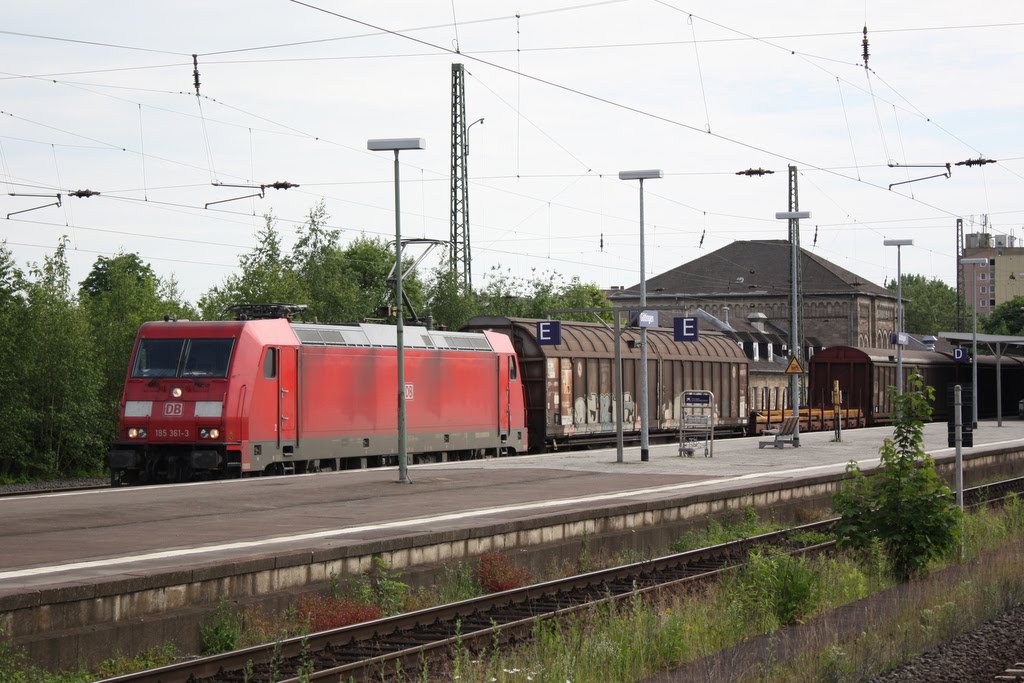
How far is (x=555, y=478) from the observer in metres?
23.7

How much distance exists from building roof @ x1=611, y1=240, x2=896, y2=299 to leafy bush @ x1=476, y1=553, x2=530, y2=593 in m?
83.5

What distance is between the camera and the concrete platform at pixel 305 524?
10.6m

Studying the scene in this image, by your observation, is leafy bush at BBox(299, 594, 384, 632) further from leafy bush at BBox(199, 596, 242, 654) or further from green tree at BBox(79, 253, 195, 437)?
green tree at BBox(79, 253, 195, 437)

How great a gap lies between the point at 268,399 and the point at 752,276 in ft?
264

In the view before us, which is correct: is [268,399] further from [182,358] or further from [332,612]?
[332,612]

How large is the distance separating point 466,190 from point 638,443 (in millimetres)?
10064

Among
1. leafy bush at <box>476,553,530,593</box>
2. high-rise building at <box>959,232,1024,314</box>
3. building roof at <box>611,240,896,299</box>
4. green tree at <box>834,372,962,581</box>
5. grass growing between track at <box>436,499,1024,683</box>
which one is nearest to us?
grass growing between track at <box>436,499,1024,683</box>

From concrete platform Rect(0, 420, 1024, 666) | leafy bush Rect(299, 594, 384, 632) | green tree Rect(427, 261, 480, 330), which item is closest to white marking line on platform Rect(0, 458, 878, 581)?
concrete platform Rect(0, 420, 1024, 666)

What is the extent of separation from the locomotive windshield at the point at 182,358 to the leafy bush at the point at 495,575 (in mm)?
9331

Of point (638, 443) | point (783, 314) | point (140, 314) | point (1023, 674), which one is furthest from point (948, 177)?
point (783, 314)

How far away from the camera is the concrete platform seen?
1064 cm

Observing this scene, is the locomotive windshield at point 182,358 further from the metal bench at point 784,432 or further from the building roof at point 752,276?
the building roof at point 752,276

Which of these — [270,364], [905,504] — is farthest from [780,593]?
[270,364]

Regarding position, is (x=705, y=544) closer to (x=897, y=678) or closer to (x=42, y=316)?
(x=897, y=678)
